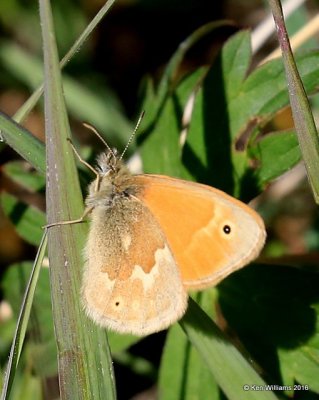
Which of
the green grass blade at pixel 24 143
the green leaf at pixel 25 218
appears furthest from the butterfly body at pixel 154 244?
the green leaf at pixel 25 218

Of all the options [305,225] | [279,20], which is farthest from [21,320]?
[305,225]

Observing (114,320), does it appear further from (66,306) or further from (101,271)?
(66,306)

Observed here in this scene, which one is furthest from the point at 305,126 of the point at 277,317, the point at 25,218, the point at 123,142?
the point at 123,142

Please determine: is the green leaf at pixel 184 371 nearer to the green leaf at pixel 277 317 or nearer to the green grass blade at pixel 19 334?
the green leaf at pixel 277 317

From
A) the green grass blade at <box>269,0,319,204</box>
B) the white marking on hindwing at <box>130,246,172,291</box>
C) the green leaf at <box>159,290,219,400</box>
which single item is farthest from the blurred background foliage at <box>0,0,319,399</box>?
the green grass blade at <box>269,0,319,204</box>

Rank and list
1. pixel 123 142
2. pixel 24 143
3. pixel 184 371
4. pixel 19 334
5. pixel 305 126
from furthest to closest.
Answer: pixel 123 142 → pixel 184 371 → pixel 24 143 → pixel 19 334 → pixel 305 126

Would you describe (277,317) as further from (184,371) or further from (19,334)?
(19,334)

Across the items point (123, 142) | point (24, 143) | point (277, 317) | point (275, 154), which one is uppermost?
point (24, 143)
